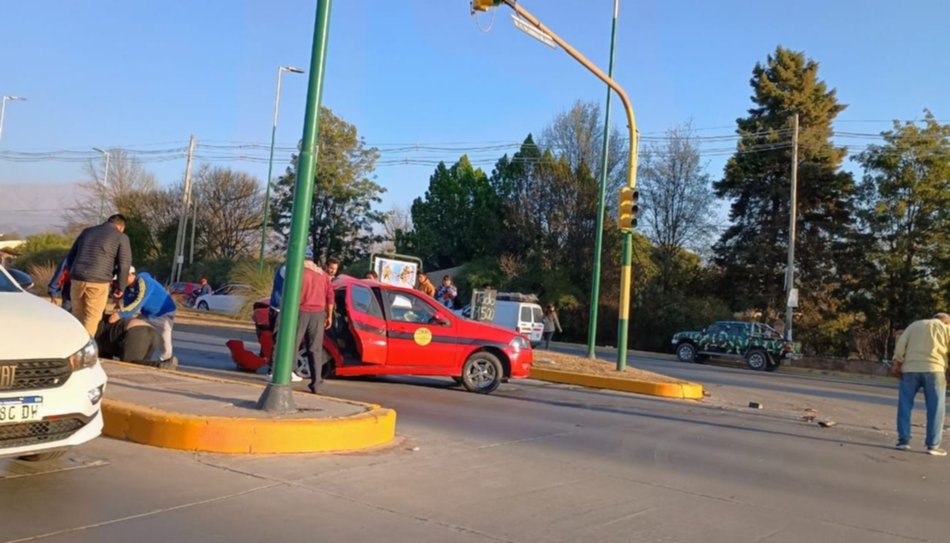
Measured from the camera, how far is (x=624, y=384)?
14742 mm

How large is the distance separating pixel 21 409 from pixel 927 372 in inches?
356

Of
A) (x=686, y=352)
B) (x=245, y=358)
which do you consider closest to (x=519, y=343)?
(x=245, y=358)

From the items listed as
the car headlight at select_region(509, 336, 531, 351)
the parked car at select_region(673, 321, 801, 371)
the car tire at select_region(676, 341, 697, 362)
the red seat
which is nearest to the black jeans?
the red seat

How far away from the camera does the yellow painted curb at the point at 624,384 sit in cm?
1433

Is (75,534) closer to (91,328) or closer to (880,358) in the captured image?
(91,328)

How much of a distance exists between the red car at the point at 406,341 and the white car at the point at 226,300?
17943 millimetres

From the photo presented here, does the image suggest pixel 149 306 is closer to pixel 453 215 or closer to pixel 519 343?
pixel 519 343

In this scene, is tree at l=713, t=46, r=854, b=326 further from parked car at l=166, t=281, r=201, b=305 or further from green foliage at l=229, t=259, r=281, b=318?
parked car at l=166, t=281, r=201, b=305

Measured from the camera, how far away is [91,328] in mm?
9383

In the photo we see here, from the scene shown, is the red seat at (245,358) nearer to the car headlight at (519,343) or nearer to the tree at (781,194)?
→ the car headlight at (519,343)

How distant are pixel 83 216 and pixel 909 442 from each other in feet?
207

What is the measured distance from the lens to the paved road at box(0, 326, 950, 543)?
488cm

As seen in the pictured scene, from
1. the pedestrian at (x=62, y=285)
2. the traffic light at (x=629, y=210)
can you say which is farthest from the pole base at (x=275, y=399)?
the traffic light at (x=629, y=210)

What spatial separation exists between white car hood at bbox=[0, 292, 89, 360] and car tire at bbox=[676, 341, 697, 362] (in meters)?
26.5
